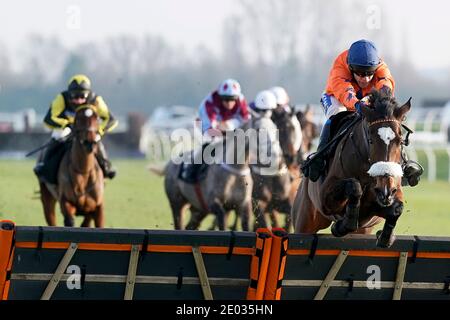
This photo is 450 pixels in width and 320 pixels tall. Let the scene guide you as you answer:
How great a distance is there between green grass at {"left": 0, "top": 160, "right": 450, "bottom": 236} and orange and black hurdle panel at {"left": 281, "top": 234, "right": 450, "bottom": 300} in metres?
4.44

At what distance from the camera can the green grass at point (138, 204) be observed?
41.7ft

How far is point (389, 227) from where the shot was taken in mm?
5828

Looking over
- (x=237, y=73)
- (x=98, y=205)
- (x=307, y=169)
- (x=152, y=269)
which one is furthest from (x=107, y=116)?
(x=237, y=73)

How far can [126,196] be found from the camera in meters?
16.7

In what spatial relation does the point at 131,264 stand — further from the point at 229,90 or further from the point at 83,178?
the point at 229,90

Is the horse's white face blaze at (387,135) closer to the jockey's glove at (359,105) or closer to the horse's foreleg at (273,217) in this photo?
the jockey's glove at (359,105)

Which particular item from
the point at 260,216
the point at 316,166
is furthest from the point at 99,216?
the point at 316,166

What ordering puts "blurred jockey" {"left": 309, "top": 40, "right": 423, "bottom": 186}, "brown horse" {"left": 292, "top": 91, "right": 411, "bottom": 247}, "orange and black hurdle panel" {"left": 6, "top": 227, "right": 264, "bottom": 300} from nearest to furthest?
"orange and black hurdle panel" {"left": 6, "top": 227, "right": 264, "bottom": 300} → "brown horse" {"left": 292, "top": 91, "right": 411, "bottom": 247} → "blurred jockey" {"left": 309, "top": 40, "right": 423, "bottom": 186}

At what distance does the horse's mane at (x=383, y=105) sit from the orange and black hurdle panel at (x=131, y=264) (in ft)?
3.77

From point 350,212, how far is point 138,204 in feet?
30.8

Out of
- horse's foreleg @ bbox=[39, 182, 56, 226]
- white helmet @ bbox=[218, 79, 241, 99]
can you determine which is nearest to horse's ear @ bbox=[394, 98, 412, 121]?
white helmet @ bbox=[218, 79, 241, 99]

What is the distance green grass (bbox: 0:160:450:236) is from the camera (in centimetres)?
1272

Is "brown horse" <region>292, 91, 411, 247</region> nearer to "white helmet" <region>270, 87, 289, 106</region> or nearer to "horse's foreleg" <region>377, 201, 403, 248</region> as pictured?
"horse's foreleg" <region>377, 201, 403, 248</region>
